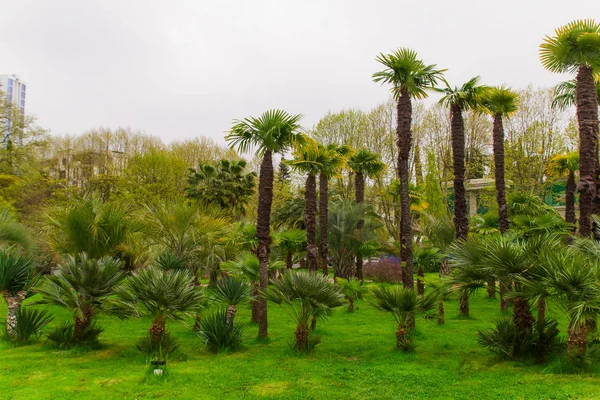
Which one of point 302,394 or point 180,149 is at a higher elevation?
point 180,149

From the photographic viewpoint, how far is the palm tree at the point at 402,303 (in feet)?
36.0

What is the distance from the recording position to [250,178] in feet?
113

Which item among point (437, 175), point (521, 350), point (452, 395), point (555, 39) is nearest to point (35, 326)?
point (452, 395)

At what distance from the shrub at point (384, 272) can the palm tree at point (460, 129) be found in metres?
13.7

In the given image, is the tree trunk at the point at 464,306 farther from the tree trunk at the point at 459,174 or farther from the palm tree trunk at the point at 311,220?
the palm tree trunk at the point at 311,220

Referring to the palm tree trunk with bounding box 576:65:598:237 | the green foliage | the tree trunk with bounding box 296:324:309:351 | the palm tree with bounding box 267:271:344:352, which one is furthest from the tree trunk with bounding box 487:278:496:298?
the green foliage

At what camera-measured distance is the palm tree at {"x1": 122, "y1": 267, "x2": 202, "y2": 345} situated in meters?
10.5

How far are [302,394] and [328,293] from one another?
323 cm

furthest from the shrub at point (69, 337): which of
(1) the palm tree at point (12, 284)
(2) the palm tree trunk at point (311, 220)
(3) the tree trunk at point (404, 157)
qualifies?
(3) the tree trunk at point (404, 157)

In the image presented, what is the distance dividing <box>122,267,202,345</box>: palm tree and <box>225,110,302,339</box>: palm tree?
2.76 m

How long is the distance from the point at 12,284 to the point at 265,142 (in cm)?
786

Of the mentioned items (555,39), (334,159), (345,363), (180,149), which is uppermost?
(180,149)

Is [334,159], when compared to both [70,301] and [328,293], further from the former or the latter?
[70,301]

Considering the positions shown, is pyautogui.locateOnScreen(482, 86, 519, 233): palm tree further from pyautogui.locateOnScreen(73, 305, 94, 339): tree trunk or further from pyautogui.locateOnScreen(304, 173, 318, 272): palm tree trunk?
pyautogui.locateOnScreen(73, 305, 94, 339): tree trunk
